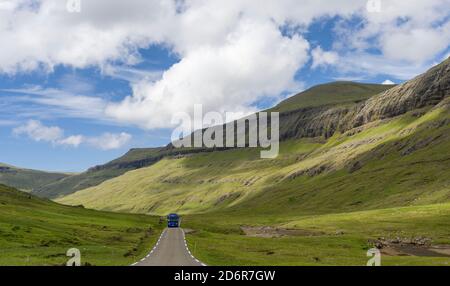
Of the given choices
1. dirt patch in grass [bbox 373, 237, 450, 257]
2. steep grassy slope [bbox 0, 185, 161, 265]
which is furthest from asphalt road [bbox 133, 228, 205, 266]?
dirt patch in grass [bbox 373, 237, 450, 257]

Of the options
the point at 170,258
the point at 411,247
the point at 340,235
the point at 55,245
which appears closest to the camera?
the point at 170,258

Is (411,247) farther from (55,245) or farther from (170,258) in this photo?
(55,245)

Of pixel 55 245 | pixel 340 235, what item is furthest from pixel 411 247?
pixel 55 245

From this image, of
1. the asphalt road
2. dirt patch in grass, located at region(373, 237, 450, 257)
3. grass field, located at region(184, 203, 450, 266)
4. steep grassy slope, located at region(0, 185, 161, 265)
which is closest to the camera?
the asphalt road

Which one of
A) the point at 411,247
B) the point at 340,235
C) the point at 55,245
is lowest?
the point at 411,247

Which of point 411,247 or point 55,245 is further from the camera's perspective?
point 411,247

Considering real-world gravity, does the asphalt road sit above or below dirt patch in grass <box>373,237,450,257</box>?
above

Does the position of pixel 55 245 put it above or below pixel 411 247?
above

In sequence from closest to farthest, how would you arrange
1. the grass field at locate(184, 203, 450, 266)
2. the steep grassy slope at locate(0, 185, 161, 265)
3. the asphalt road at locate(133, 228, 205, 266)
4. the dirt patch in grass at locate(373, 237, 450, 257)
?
the asphalt road at locate(133, 228, 205, 266) < the steep grassy slope at locate(0, 185, 161, 265) < the grass field at locate(184, 203, 450, 266) < the dirt patch in grass at locate(373, 237, 450, 257)

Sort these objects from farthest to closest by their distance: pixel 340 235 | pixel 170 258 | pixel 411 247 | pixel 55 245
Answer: pixel 340 235 → pixel 411 247 → pixel 55 245 → pixel 170 258

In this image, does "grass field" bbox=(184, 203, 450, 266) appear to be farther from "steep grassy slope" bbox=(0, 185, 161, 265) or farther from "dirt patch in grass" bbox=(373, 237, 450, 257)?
"steep grassy slope" bbox=(0, 185, 161, 265)
